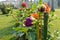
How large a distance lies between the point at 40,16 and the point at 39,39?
0.12 m

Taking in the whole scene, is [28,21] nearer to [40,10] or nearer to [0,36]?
[40,10]

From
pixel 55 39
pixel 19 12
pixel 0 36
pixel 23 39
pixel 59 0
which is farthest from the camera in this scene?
pixel 59 0

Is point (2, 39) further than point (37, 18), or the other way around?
point (2, 39)

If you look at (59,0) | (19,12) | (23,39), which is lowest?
(59,0)

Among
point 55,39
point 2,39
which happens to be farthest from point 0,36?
point 55,39

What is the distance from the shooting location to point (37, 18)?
1033mm

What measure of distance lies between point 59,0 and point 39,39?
109 feet

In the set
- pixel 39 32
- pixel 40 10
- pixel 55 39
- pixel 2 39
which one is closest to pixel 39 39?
pixel 39 32

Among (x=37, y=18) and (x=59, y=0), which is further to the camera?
(x=59, y=0)

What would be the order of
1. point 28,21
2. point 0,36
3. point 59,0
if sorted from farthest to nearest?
point 59,0, point 0,36, point 28,21

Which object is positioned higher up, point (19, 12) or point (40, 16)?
point (40, 16)

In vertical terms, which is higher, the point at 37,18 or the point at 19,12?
the point at 37,18

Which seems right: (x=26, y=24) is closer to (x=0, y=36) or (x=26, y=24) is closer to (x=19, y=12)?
(x=19, y=12)

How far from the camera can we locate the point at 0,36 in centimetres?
546
